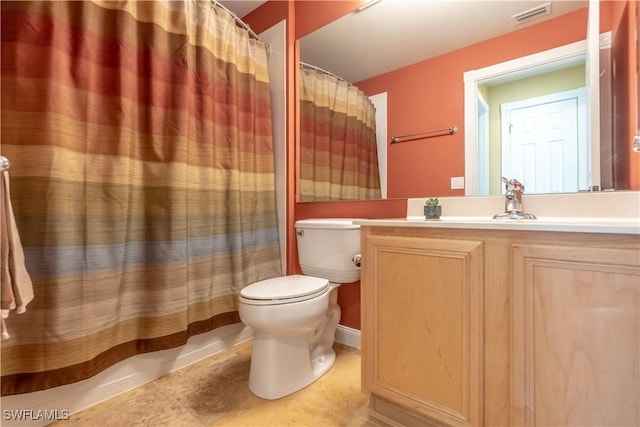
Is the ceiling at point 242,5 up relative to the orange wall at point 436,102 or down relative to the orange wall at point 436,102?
up

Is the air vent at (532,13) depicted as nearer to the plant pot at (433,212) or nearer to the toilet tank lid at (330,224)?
the plant pot at (433,212)

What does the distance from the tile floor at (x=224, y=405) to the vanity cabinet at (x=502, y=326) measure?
24cm

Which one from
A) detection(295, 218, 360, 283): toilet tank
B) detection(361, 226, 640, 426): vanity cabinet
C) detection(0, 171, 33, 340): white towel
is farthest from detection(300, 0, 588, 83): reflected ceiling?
detection(0, 171, 33, 340): white towel

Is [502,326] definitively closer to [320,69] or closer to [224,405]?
[224,405]

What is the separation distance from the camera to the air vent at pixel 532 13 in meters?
1.18

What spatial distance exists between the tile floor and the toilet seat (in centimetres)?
43

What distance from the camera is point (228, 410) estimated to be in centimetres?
115

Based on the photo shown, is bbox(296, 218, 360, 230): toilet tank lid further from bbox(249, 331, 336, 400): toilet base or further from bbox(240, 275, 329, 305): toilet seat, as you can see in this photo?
bbox(249, 331, 336, 400): toilet base

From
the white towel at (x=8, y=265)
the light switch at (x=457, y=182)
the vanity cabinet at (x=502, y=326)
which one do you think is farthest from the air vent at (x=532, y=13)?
Answer: the white towel at (x=8, y=265)

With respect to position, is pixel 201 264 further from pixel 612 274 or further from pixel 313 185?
pixel 612 274

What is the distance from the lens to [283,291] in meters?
1.22

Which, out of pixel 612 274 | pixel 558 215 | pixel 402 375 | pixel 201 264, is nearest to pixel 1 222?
pixel 201 264

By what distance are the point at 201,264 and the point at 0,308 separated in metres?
0.74

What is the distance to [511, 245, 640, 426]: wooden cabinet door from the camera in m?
0.65
